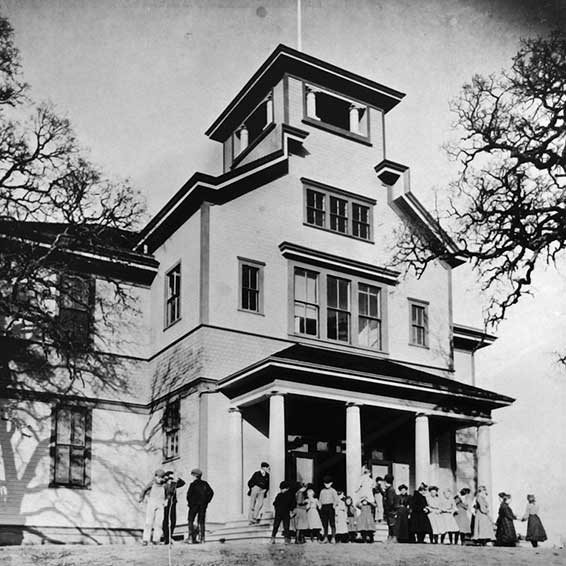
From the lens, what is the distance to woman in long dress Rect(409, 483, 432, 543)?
16.2 metres

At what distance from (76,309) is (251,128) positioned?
279 inches

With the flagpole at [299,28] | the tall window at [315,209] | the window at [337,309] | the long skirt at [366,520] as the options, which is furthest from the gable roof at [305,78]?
the long skirt at [366,520]

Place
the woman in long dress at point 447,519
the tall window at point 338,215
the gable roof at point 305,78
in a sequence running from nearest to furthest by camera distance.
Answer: the woman in long dress at point 447,519 < the gable roof at point 305,78 < the tall window at point 338,215

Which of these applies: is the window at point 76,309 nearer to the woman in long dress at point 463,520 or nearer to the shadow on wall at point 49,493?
the shadow on wall at point 49,493

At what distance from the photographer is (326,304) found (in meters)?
19.8

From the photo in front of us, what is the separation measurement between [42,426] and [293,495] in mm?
5113

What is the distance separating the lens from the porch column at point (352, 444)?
17.4 metres

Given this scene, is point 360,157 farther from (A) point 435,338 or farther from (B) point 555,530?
(B) point 555,530

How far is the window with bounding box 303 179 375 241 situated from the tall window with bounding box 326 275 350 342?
3.73 feet

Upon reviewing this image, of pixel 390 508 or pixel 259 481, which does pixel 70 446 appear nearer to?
pixel 259 481

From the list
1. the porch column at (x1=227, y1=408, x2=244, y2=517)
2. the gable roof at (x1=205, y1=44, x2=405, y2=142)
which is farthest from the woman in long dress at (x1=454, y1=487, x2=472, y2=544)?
the gable roof at (x1=205, y1=44, x2=405, y2=142)

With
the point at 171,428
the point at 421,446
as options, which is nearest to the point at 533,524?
the point at 421,446

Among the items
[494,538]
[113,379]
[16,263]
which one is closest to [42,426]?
[113,379]

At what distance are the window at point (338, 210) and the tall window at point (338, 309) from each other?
1138mm
